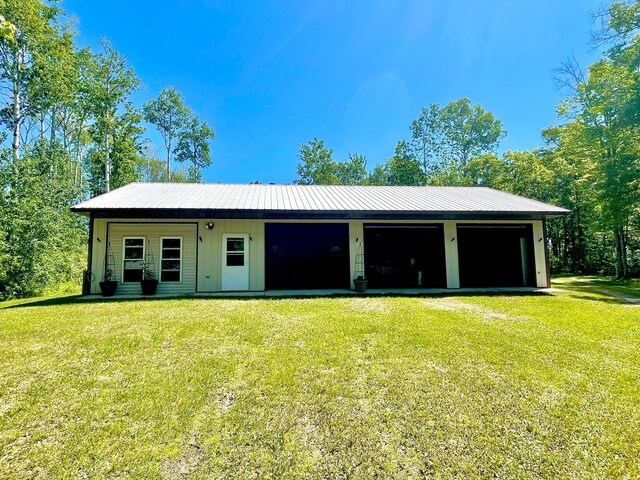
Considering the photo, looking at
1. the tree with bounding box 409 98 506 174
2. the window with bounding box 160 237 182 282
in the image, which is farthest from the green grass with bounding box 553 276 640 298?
the tree with bounding box 409 98 506 174

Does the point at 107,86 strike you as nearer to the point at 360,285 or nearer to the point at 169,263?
the point at 169,263

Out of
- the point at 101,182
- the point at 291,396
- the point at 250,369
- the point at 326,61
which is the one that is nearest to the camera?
the point at 291,396

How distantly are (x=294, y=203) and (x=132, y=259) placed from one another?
18.6ft

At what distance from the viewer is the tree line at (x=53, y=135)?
1198 centimetres

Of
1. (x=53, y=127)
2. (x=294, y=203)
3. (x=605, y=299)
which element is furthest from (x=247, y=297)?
(x=53, y=127)

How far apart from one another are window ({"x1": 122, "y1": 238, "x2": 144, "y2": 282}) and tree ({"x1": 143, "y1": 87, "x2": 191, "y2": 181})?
18.0 meters

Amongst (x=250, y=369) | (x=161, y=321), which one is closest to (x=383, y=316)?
(x=250, y=369)

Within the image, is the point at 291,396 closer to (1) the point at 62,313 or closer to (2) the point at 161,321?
(2) the point at 161,321

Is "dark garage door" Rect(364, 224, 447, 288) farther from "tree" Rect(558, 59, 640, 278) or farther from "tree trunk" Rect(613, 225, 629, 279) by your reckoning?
"tree trunk" Rect(613, 225, 629, 279)

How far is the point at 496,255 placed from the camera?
11.6m

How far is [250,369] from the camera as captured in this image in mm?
3945

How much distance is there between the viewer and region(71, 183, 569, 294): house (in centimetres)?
989

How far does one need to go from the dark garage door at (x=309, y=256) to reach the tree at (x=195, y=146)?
2152cm

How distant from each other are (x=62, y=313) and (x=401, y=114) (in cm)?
3037
